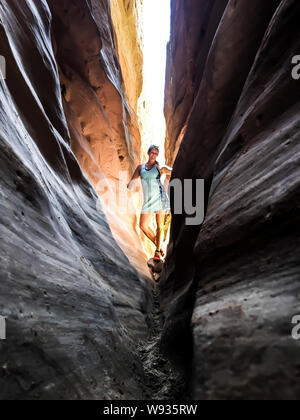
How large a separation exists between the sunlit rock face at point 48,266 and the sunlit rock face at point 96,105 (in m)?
2.89

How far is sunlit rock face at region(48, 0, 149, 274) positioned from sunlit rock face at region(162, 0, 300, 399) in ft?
15.0

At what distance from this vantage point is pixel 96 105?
28.9 ft

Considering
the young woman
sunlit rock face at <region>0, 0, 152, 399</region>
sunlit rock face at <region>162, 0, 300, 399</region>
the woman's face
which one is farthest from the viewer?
the woman's face

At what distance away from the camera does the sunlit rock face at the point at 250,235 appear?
141cm

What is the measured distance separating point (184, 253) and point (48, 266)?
264 cm

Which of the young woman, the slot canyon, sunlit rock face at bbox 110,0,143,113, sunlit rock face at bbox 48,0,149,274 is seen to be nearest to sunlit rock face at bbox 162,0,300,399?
the slot canyon

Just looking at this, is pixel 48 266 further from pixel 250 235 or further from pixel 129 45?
pixel 129 45

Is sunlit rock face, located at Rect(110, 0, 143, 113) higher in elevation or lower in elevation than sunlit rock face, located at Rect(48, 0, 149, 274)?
higher

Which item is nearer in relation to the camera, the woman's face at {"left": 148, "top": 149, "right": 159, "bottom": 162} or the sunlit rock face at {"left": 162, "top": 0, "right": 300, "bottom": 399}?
the sunlit rock face at {"left": 162, "top": 0, "right": 300, "bottom": 399}

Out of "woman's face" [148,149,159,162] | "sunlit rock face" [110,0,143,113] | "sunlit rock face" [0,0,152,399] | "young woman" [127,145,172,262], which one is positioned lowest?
"sunlit rock face" [0,0,152,399]

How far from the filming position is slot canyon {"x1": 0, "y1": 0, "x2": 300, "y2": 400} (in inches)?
58.6

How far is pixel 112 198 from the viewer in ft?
30.1

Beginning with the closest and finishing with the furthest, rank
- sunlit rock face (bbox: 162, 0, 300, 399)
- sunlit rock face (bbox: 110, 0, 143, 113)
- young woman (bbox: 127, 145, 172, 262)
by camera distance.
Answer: sunlit rock face (bbox: 162, 0, 300, 399)
young woman (bbox: 127, 145, 172, 262)
sunlit rock face (bbox: 110, 0, 143, 113)

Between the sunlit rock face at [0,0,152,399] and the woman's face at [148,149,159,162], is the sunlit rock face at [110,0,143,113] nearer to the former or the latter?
the woman's face at [148,149,159,162]
